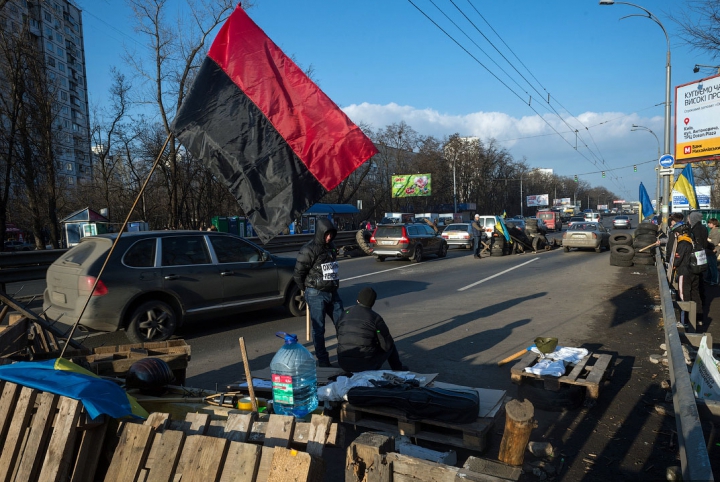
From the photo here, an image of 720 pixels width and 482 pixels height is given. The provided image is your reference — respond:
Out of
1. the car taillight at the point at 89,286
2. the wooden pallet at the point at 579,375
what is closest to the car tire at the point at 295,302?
the car taillight at the point at 89,286

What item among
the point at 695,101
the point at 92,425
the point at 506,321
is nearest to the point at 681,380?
the point at 92,425

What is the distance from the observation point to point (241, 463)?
2.62 meters

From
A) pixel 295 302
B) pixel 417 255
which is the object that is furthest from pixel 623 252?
pixel 295 302

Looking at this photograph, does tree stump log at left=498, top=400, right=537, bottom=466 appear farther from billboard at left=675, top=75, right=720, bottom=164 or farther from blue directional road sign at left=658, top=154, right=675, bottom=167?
blue directional road sign at left=658, top=154, right=675, bottom=167

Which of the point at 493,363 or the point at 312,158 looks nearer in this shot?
the point at 312,158

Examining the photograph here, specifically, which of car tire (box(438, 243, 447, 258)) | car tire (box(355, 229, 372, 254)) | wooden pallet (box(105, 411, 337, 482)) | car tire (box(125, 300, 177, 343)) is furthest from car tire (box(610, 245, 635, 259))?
wooden pallet (box(105, 411, 337, 482))

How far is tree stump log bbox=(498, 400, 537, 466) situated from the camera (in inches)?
107

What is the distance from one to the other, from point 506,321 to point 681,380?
218 inches

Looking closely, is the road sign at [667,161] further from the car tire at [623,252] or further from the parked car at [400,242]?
the parked car at [400,242]

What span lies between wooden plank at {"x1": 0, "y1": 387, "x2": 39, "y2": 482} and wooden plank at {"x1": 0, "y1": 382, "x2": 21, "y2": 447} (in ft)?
0.18

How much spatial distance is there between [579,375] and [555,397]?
22.2 inches

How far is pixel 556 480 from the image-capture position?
142 inches

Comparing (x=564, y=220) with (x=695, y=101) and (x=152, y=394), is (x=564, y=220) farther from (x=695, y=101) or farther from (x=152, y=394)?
(x=152, y=394)

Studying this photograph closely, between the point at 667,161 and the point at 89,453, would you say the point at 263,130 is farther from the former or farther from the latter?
the point at 667,161
